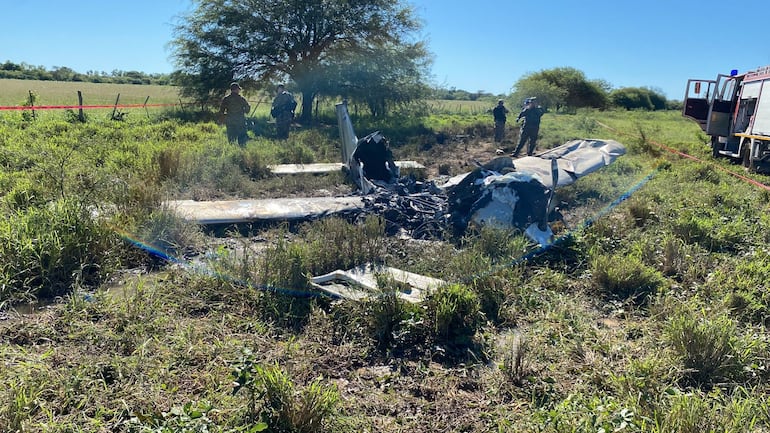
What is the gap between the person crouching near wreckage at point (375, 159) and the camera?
8.27 metres

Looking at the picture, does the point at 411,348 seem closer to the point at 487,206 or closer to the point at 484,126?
the point at 487,206

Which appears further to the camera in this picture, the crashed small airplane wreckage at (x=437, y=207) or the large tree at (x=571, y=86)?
the large tree at (x=571, y=86)

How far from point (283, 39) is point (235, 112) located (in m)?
10.3

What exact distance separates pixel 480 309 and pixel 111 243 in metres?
3.24

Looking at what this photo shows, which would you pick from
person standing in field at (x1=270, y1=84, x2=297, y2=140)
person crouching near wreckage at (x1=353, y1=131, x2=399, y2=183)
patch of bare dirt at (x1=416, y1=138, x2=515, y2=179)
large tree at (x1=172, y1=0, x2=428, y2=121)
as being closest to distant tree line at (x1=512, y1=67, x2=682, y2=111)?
large tree at (x1=172, y1=0, x2=428, y2=121)

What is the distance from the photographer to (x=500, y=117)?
50.1 ft

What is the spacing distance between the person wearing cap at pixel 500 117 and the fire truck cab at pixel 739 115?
5.05 m

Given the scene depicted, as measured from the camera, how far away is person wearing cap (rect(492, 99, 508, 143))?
49.5 feet

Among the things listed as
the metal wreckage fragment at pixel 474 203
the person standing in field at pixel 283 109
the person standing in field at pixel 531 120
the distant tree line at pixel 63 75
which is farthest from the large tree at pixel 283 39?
the distant tree line at pixel 63 75

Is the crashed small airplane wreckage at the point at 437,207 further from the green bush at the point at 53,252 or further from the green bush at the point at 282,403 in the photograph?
the green bush at the point at 282,403

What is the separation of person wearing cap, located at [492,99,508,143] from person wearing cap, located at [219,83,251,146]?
7781 millimetres

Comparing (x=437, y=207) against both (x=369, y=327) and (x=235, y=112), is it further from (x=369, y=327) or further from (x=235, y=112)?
(x=235, y=112)

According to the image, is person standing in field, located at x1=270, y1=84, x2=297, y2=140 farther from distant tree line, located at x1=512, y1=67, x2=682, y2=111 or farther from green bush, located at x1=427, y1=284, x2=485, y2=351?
distant tree line, located at x1=512, y1=67, x2=682, y2=111

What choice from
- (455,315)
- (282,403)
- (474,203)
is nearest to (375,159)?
(474,203)
